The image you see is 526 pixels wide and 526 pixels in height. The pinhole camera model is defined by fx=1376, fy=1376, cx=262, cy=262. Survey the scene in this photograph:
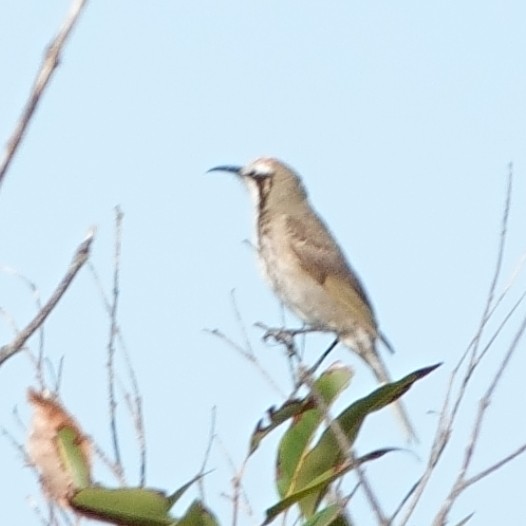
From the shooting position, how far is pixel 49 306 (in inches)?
81.3

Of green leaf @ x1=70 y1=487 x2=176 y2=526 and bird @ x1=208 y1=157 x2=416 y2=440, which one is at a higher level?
bird @ x1=208 y1=157 x2=416 y2=440

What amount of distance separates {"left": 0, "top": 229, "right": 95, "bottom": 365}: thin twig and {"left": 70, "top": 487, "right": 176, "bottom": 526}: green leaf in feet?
1.43

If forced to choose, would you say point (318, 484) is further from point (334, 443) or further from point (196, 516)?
point (196, 516)

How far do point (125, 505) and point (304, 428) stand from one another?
2.08 feet

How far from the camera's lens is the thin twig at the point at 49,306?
195 cm

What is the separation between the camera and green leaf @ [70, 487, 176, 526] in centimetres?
236

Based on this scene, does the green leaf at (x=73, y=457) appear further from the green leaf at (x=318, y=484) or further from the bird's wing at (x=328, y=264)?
the bird's wing at (x=328, y=264)

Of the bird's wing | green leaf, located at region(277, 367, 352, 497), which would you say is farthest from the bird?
green leaf, located at region(277, 367, 352, 497)

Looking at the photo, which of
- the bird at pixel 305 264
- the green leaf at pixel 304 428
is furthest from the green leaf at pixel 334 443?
the bird at pixel 305 264

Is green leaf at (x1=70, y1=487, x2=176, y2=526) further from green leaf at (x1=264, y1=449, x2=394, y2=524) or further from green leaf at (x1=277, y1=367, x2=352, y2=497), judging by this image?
green leaf at (x1=277, y1=367, x2=352, y2=497)

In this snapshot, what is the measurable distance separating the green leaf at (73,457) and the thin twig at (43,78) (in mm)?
847

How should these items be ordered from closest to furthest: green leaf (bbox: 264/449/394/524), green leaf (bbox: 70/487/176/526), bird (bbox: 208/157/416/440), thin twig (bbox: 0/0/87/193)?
thin twig (bbox: 0/0/87/193) → green leaf (bbox: 70/487/176/526) → green leaf (bbox: 264/449/394/524) → bird (bbox: 208/157/416/440)

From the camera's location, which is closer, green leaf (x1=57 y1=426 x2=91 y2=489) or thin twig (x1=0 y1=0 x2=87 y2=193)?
thin twig (x1=0 y1=0 x2=87 y2=193)

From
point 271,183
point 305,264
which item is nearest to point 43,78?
point 305,264
